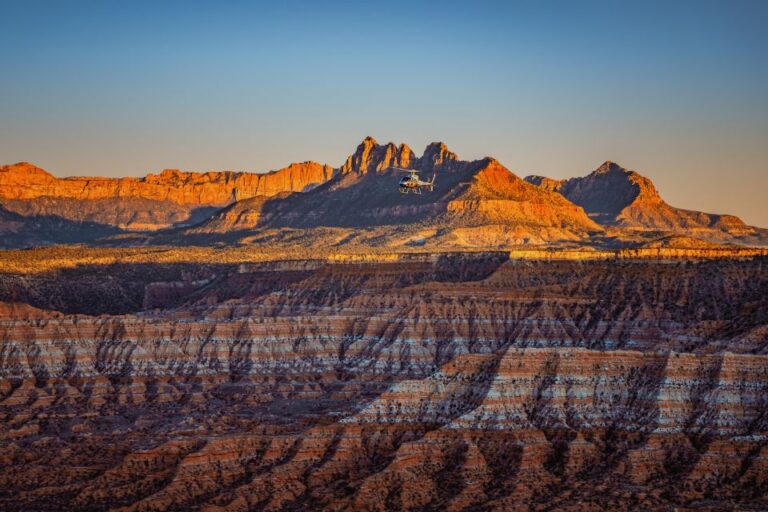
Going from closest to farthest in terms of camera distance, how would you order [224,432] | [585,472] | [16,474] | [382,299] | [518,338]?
[585,472] < [16,474] < [224,432] < [518,338] < [382,299]

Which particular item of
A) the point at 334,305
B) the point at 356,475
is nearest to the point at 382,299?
the point at 334,305

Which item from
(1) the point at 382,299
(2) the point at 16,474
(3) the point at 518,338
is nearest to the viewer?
(2) the point at 16,474

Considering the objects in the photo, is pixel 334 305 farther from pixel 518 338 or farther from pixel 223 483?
pixel 223 483

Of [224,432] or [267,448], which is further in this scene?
[224,432]

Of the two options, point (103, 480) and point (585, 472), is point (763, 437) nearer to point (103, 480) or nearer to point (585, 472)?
point (585, 472)

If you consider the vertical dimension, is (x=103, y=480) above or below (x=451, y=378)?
below

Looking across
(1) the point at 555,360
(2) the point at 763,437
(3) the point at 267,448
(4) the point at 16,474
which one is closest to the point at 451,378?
(1) the point at 555,360
